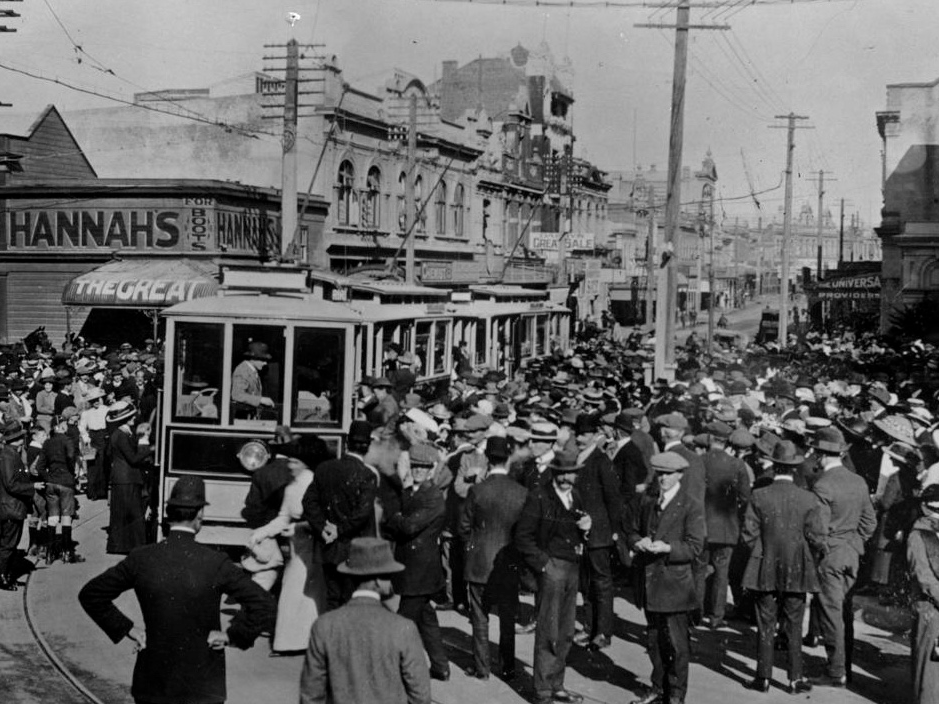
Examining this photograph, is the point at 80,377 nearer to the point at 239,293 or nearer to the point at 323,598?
the point at 239,293

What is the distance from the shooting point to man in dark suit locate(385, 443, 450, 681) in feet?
26.1

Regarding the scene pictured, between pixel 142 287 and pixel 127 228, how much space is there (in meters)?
3.08

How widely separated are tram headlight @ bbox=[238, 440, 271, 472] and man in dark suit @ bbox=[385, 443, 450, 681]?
9.07ft

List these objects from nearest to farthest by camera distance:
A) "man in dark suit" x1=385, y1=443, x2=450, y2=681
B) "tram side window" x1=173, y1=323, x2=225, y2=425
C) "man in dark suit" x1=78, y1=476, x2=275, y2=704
A: 1. "man in dark suit" x1=78, y1=476, x2=275, y2=704
2. "man in dark suit" x1=385, y1=443, x2=450, y2=681
3. "tram side window" x1=173, y1=323, x2=225, y2=425

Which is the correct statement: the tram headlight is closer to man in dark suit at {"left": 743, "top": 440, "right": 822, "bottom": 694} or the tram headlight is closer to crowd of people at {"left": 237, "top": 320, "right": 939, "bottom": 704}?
crowd of people at {"left": 237, "top": 320, "right": 939, "bottom": 704}

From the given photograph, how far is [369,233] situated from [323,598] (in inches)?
1250

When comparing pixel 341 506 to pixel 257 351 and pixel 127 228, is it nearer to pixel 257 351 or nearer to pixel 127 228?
pixel 257 351

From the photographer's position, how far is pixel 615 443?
1096 centimetres

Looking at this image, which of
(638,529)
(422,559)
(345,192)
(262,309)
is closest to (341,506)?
(422,559)

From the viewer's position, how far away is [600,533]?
30.3 ft

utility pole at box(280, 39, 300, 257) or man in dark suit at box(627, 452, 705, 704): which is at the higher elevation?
utility pole at box(280, 39, 300, 257)

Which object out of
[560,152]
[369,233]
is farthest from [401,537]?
[560,152]

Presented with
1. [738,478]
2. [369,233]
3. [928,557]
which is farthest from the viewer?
[369,233]

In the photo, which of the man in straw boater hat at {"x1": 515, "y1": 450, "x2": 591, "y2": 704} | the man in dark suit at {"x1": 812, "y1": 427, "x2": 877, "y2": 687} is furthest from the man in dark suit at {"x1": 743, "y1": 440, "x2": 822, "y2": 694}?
→ the man in straw boater hat at {"x1": 515, "y1": 450, "x2": 591, "y2": 704}
